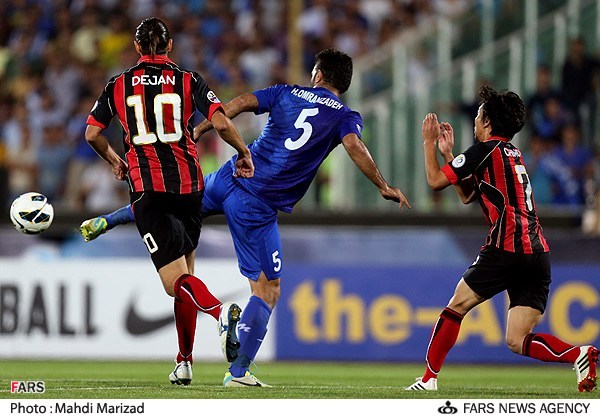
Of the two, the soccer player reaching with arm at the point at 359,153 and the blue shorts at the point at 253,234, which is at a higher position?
the soccer player reaching with arm at the point at 359,153

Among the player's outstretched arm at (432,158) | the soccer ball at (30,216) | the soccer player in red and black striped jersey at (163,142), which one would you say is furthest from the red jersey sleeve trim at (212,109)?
the soccer ball at (30,216)

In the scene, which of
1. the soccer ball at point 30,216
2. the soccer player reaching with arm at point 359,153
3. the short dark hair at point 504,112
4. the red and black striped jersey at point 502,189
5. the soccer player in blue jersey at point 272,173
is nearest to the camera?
the red and black striped jersey at point 502,189

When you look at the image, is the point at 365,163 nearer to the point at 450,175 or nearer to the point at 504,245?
the point at 450,175

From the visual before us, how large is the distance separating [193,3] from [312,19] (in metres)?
2.25

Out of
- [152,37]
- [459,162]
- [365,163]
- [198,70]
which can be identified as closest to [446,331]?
[459,162]

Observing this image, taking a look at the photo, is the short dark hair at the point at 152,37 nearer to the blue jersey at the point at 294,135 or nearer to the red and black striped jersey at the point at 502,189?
the blue jersey at the point at 294,135

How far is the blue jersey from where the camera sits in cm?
908

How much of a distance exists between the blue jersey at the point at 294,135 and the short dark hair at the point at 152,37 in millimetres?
820

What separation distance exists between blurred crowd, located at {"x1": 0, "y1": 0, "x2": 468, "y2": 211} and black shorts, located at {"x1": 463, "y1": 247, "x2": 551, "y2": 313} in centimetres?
641

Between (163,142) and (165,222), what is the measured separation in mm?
546

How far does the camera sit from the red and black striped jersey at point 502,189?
8.59m

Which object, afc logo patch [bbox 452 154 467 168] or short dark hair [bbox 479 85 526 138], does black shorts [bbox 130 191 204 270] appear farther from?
short dark hair [bbox 479 85 526 138]

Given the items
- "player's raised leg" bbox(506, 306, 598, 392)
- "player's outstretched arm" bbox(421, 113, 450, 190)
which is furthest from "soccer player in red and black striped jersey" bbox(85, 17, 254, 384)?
"player's raised leg" bbox(506, 306, 598, 392)

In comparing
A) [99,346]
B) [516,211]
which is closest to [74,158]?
[99,346]
